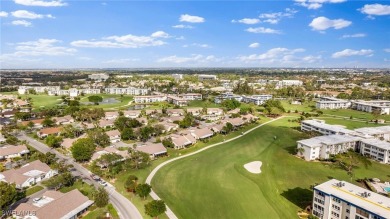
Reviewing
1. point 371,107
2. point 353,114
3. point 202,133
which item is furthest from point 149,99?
point 371,107

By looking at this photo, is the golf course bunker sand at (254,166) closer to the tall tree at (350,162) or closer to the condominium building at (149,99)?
the tall tree at (350,162)

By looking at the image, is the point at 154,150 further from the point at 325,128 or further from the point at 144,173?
the point at 325,128

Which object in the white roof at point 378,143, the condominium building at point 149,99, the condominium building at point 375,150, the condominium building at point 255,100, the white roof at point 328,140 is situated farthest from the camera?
the condominium building at point 149,99

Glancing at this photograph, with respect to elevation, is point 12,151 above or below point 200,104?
below

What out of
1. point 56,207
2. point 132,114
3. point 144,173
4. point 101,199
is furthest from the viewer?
point 132,114

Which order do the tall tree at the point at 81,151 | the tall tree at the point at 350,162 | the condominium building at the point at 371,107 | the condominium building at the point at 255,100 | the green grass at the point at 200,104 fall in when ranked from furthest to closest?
the condominium building at the point at 255,100, the green grass at the point at 200,104, the condominium building at the point at 371,107, the tall tree at the point at 81,151, the tall tree at the point at 350,162

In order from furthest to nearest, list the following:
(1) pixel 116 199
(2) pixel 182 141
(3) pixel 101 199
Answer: (2) pixel 182 141 < (1) pixel 116 199 < (3) pixel 101 199

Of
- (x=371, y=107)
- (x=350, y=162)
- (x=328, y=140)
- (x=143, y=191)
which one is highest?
(x=371, y=107)

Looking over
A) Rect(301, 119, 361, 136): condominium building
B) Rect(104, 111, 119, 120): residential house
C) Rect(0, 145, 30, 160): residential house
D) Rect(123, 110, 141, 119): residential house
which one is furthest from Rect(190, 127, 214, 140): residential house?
Rect(0, 145, 30, 160): residential house

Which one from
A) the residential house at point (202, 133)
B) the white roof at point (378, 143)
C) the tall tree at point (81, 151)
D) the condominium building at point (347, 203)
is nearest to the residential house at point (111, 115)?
the residential house at point (202, 133)
